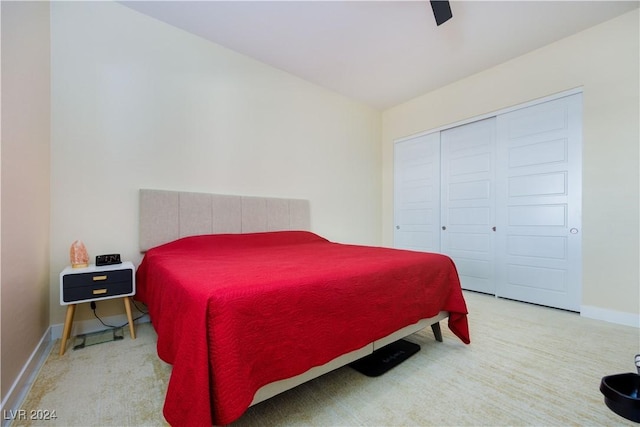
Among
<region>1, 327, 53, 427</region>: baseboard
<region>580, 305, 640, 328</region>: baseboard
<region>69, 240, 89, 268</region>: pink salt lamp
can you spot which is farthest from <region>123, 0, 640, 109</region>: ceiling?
<region>1, 327, 53, 427</region>: baseboard

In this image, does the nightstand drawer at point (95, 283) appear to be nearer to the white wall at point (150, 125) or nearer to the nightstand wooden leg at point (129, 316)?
the nightstand wooden leg at point (129, 316)

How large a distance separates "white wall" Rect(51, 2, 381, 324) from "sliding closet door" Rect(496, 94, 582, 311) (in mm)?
2367

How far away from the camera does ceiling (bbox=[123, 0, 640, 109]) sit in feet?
8.04

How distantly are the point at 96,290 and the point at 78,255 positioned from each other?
13.8 inches

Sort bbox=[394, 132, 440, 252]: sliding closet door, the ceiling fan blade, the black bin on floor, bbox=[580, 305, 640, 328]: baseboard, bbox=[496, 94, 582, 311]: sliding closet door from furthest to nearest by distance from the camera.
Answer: bbox=[394, 132, 440, 252]: sliding closet door
bbox=[496, 94, 582, 311]: sliding closet door
bbox=[580, 305, 640, 328]: baseboard
the ceiling fan blade
the black bin on floor

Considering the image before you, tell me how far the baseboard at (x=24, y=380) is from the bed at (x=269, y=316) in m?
0.64

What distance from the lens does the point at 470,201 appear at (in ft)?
12.1

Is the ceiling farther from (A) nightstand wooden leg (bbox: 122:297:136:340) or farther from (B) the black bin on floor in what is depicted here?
(B) the black bin on floor

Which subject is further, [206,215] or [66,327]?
[206,215]

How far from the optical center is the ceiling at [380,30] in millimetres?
2449

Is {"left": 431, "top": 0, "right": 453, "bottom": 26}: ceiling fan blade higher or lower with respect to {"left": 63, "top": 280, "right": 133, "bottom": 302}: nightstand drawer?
higher

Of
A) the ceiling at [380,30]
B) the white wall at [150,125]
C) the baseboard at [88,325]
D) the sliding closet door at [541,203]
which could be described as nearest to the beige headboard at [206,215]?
the white wall at [150,125]

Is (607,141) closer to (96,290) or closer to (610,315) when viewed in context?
(610,315)

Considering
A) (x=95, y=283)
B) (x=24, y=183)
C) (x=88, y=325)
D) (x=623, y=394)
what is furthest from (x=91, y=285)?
(x=623, y=394)
